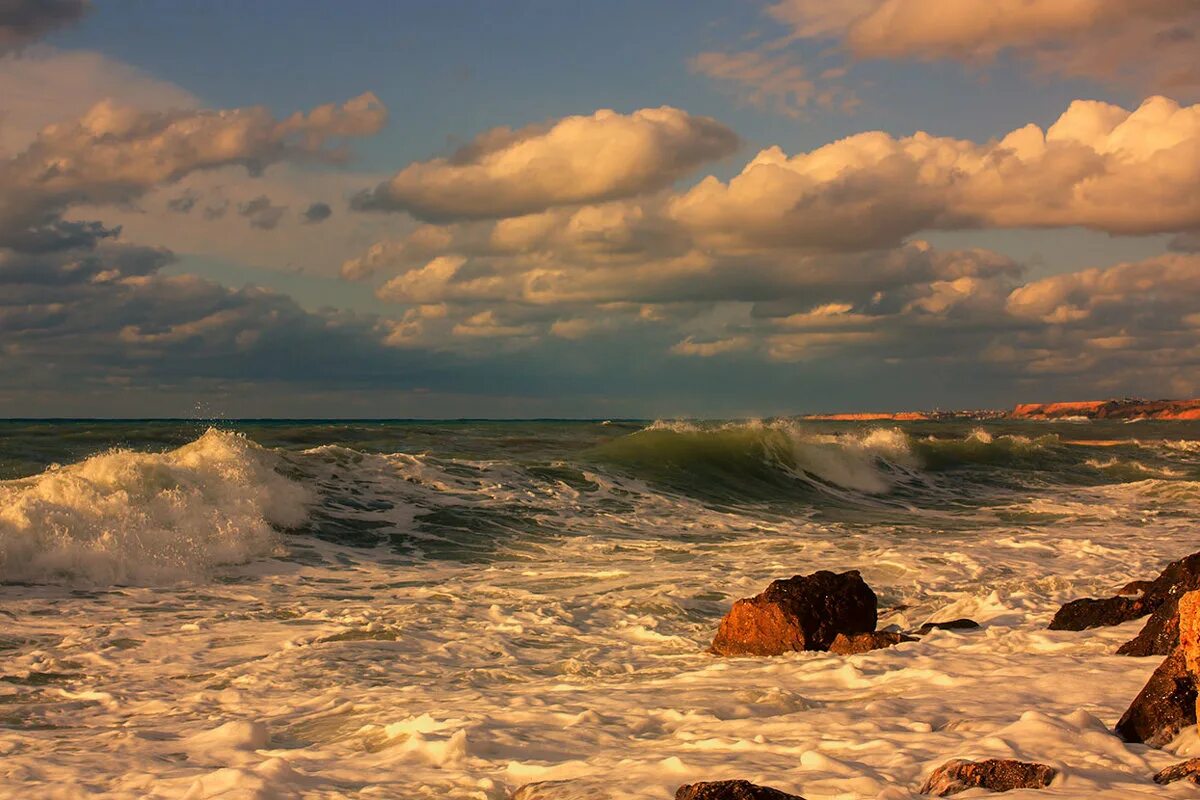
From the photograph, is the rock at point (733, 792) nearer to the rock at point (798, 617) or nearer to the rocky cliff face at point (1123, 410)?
the rock at point (798, 617)

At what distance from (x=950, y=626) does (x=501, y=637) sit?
13.7ft

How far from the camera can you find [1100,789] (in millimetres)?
4453

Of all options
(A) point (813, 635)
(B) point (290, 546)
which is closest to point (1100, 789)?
(A) point (813, 635)

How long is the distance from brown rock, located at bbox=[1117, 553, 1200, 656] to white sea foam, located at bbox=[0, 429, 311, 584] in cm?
1114

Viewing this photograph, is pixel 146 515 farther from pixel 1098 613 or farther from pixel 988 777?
pixel 988 777

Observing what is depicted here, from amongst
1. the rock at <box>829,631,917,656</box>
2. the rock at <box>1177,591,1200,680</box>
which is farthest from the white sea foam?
the rock at <box>1177,591,1200,680</box>

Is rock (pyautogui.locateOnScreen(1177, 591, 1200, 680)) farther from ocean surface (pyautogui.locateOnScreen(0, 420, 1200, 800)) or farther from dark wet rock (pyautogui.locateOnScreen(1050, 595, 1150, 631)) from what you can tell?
dark wet rock (pyautogui.locateOnScreen(1050, 595, 1150, 631))

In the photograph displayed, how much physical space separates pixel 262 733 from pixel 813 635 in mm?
4554

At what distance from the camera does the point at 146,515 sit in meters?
15.5

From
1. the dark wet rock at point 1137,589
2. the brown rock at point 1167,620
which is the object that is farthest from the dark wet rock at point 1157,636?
the dark wet rock at point 1137,589

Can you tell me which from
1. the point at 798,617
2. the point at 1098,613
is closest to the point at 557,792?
the point at 798,617

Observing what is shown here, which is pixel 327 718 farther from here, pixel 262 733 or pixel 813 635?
pixel 813 635

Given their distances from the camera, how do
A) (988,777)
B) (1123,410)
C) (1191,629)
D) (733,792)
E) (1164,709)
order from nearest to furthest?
(733,792)
(988,777)
(1191,629)
(1164,709)
(1123,410)

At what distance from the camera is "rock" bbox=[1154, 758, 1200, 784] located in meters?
4.41
